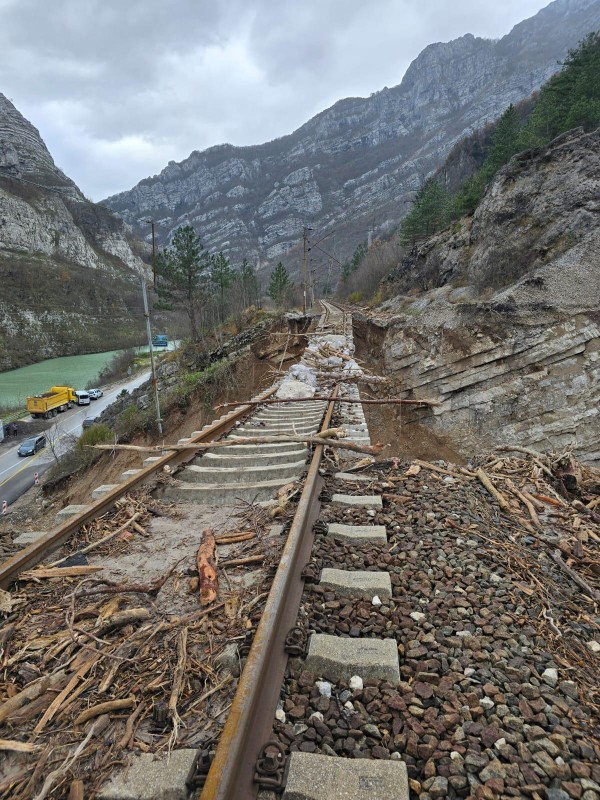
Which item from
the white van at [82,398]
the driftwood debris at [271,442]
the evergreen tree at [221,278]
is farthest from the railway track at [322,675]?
the white van at [82,398]

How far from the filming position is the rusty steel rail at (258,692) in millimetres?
1317

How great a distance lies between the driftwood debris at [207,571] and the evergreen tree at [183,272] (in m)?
36.9

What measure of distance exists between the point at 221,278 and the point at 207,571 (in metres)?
54.5

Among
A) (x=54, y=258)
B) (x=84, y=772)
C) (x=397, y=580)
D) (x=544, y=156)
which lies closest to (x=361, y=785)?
(x=84, y=772)

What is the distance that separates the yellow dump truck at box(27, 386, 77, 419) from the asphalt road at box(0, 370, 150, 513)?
1.16 m

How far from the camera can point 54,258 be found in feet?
383

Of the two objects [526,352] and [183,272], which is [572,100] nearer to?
[526,352]

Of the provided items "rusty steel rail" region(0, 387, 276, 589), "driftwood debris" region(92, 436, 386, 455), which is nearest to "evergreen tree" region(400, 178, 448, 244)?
"driftwood debris" region(92, 436, 386, 455)

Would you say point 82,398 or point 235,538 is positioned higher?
point 235,538

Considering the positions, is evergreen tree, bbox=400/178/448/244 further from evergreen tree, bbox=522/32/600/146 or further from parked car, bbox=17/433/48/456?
parked car, bbox=17/433/48/456

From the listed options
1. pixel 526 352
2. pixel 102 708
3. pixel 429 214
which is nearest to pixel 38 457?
pixel 429 214

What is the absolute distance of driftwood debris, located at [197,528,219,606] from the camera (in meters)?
2.50

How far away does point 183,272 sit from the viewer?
3950 cm

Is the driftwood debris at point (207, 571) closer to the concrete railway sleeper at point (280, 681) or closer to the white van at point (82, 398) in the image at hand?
the concrete railway sleeper at point (280, 681)
